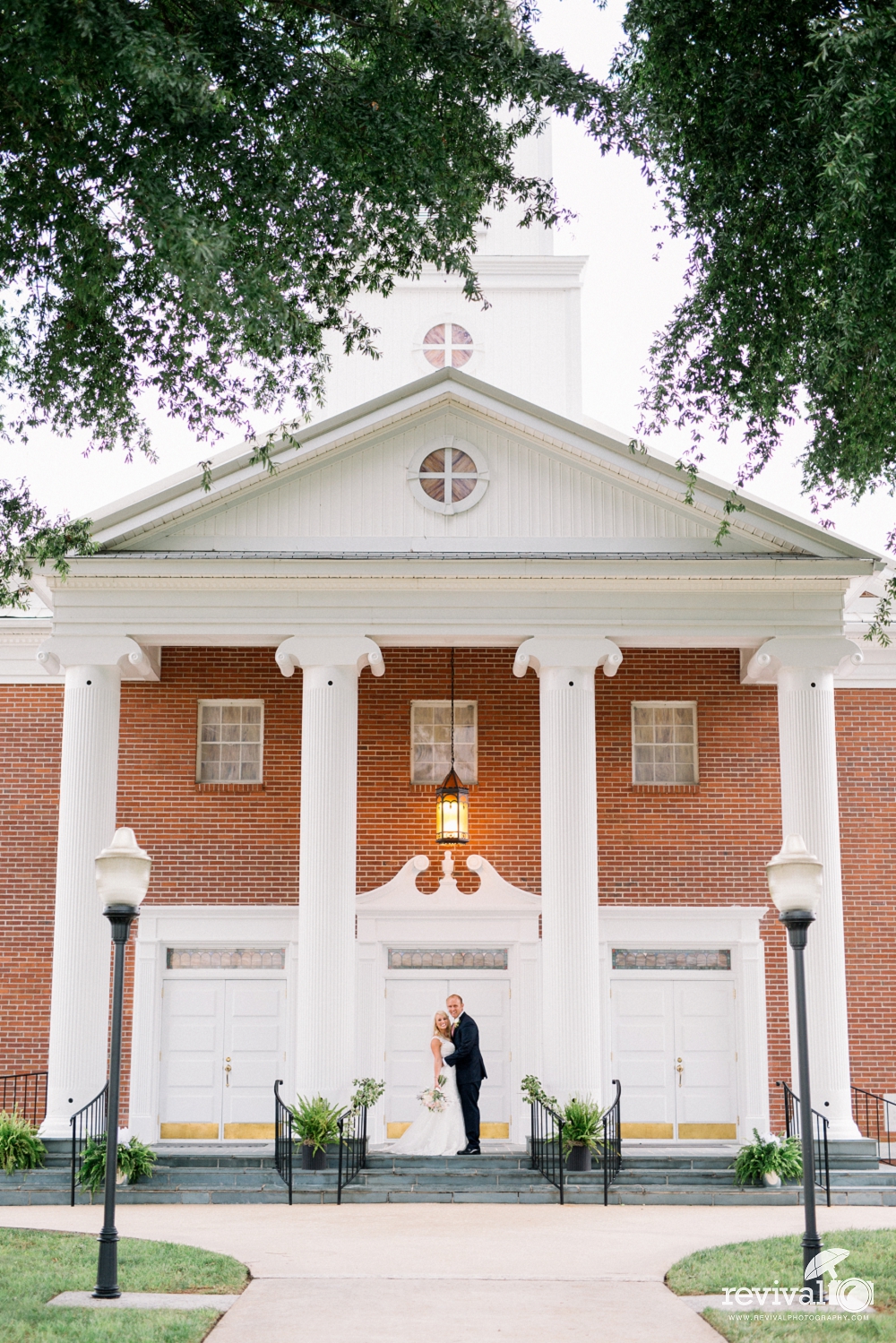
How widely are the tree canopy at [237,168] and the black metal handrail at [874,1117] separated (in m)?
12.5

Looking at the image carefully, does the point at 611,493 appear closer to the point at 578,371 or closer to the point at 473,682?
the point at 473,682

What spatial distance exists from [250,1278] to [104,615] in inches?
368

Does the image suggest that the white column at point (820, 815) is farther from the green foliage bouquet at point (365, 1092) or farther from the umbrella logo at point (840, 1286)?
the umbrella logo at point (840, 1286)

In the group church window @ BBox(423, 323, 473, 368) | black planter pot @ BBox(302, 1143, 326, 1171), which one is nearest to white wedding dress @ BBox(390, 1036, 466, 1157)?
black planter pot @ BBox(302, 1143, 326, 1171)

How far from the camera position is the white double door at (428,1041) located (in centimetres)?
1894

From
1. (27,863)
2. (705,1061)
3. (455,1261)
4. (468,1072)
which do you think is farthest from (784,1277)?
(27,863)

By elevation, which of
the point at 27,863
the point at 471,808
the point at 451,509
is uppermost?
the point at 451,509

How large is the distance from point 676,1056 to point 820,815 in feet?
13.1

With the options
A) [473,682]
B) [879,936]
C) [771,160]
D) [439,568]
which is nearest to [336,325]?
[771,160]

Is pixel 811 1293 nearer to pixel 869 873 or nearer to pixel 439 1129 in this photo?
pixel 439 1129

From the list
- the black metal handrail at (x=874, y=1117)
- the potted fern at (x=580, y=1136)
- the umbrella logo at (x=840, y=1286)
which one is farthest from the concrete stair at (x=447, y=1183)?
the umbrella logo at (x=840, y=1286)

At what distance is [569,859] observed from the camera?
56.9 feet

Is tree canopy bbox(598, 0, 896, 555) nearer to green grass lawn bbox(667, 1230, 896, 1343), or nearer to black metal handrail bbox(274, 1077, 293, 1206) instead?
green grass lawn bbox(667, 1230, 896, 1343)

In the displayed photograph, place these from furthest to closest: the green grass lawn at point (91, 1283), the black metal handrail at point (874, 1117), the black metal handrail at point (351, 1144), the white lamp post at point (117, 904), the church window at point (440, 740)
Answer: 1. the church window at point (440, 740)
2. the black metal handrail at point (874, 1117)
3. the black metal handrail at point (351, 1144)
4. the white lamp post at point (117, 904)
5. the green grass lawn at point (91, 1283)
